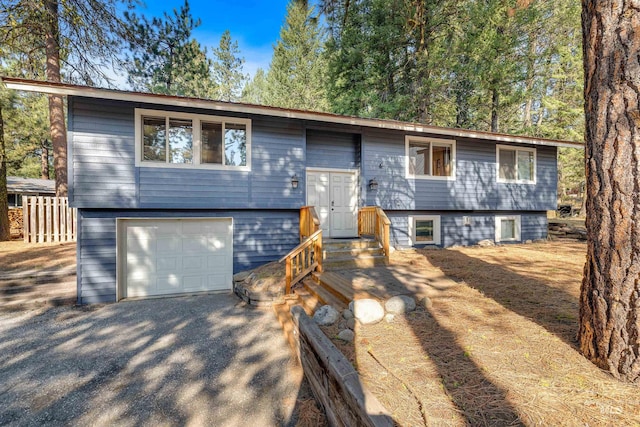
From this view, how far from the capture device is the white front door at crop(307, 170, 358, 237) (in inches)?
314

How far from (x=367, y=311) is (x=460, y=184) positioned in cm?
709

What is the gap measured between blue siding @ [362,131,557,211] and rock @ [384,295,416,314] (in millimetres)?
4547

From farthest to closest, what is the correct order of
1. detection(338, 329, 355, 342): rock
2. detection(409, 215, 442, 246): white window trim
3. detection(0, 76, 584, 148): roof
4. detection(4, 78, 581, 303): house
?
1. detection(409, 215, 442, 246): white window trim
2. detection(4, 78, 581, 303): house
3. detection(0, 76, 584, 148): roof
4. detection(338, 329, 355, 342): rock

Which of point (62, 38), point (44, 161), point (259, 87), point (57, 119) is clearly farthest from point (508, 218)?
point (44, 161)

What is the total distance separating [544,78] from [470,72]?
5.32 m

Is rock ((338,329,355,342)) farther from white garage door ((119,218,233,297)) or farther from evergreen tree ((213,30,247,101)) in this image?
evergreen tree ((213,30,247,101))

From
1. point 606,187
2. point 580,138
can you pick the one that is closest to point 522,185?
point 580,138

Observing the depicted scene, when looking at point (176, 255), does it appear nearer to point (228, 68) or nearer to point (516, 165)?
point (516, 165)

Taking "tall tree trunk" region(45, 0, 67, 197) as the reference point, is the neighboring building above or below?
below

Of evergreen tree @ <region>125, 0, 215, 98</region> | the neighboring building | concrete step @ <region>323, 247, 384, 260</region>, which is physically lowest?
concrete step @ <region>323, 247, 384, 260</region>

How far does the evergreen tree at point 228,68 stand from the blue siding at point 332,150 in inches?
547

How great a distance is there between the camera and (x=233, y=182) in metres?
6.84

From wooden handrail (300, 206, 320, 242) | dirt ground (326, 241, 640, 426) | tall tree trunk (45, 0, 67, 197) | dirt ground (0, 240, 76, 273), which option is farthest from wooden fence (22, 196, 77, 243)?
dirt ground (326, 241, 640, 426)

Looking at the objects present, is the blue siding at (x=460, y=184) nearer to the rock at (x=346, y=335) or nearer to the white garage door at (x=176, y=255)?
the white garage door at (x=176, y=255)
